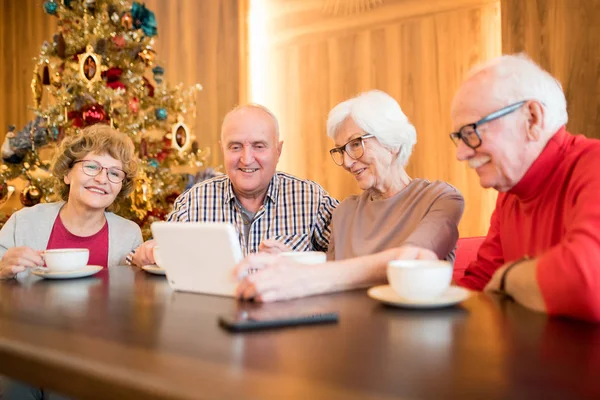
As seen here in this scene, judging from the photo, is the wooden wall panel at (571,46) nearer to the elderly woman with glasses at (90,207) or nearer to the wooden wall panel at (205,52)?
the elderly woman with glasses at (90,207)

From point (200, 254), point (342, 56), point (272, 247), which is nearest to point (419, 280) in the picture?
point (200, 254)

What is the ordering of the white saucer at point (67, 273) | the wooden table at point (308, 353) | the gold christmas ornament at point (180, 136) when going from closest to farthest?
the wooden table at point (308, 353) → the white saucer at point (67, 273) → the gold christmas ornament at point (180, 136)

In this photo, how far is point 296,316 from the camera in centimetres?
95

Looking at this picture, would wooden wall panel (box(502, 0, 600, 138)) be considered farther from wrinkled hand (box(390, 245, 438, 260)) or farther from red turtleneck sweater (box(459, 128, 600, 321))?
wrinkled hand (box(390, 245, 438, 260))

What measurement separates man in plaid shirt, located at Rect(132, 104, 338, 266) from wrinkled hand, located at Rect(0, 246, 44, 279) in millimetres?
730

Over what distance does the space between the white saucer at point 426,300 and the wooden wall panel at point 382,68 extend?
2959mm

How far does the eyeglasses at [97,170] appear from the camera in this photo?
7.38 ft

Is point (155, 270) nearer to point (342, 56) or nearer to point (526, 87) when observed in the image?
point (526, 87)

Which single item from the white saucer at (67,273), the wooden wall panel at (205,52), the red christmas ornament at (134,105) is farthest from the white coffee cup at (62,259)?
the wooden wall panel at (205,52)

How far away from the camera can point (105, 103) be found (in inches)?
161

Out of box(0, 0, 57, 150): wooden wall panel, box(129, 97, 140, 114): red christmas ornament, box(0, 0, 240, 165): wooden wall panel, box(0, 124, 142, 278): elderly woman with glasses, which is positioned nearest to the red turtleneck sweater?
box(0, 124, 142, 278): elderly woman with glasses

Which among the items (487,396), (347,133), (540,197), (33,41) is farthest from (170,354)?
(33,41)

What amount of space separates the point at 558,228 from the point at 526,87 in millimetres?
311

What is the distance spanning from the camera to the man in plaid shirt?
2.26 meters
